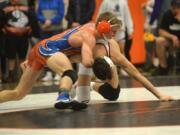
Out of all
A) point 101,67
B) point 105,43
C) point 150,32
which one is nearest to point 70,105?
point 101,67

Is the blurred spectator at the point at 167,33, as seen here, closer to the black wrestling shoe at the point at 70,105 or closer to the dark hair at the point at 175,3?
the dark hair at the point at 175,3

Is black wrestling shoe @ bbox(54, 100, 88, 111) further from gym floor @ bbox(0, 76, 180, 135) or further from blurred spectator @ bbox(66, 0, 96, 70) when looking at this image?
blurred spectator @ bbox(66, 0, 96, 70)

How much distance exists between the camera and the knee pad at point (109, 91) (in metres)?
5.14

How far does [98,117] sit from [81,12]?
5210 mm

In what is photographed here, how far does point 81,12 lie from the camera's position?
29.9 ft

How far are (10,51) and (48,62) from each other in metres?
4.29

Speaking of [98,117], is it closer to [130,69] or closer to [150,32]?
[130,69]

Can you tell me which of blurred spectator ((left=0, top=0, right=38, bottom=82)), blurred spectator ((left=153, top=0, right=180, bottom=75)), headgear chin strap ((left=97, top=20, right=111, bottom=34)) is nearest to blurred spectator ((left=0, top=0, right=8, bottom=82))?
blurred spectator ((left=0, top=0, right=38, bottom=82))

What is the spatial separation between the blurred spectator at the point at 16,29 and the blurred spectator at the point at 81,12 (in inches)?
24.9

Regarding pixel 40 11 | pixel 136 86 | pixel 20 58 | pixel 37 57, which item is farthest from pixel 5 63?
pixel 37 57

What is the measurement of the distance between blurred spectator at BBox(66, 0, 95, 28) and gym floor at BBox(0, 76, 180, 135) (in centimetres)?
331

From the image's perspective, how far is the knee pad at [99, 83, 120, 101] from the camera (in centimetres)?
514

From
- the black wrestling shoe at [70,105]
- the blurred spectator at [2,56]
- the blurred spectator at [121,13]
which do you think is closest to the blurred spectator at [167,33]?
the blurred spectator at [121,13]

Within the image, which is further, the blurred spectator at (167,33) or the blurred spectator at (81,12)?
the blurred spectator at (81,12)
